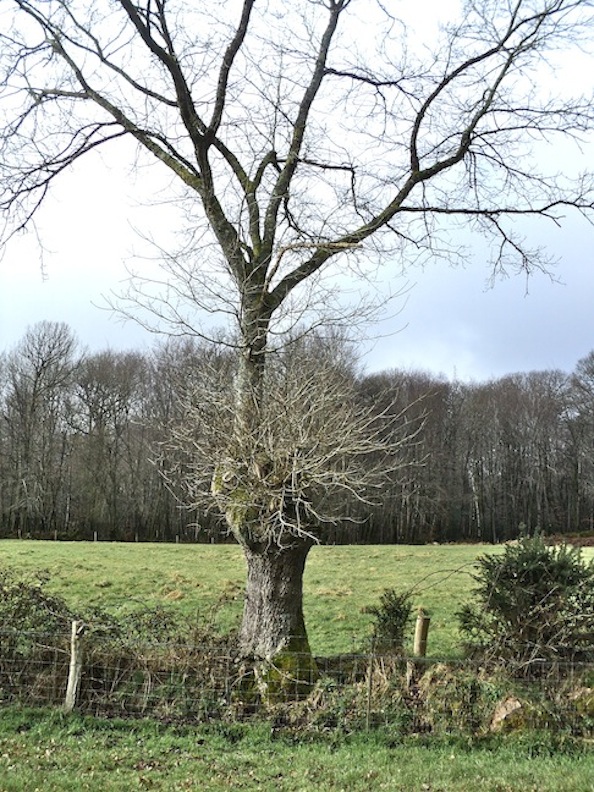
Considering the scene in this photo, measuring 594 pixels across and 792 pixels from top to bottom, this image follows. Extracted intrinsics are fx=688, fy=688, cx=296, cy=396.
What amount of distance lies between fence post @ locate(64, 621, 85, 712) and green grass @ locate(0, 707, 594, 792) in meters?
0.23

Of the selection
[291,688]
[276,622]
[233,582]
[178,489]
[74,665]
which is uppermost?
[178,489]

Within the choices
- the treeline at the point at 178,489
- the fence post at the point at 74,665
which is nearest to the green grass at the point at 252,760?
the fence post at the point at 74,665

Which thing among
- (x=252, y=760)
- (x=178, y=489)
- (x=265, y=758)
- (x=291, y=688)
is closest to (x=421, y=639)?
(x=291, y=688)

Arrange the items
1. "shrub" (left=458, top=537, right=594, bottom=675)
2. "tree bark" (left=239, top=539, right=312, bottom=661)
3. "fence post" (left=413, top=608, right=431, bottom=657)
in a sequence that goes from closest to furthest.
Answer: "shrub" (left=458, top=537, right=594, bottom=675), "tree bark" (left=239, top=539, right=312, bottom=661), "fence post" (left=413, top=608, right=431, bottom=657)

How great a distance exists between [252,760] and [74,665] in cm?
249

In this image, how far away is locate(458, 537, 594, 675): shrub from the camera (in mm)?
8258

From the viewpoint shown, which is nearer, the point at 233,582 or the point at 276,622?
the point at 276,622

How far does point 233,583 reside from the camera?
16.9 meters

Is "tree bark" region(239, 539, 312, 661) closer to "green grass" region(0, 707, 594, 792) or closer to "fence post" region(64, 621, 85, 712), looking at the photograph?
"green grass" region(0, 707, 594, 792)

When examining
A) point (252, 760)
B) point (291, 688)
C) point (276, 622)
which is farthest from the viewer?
point (276, 622)

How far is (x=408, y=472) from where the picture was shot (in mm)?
47375

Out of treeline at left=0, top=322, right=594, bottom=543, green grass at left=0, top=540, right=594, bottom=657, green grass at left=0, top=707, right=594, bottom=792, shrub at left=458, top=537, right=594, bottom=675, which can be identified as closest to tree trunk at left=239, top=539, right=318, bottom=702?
green grass at left=0, top=707, right=594, bottom=792

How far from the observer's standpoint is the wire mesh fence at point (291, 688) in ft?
24.4

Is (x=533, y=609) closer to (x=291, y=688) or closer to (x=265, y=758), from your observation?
(x=291, y=688)
